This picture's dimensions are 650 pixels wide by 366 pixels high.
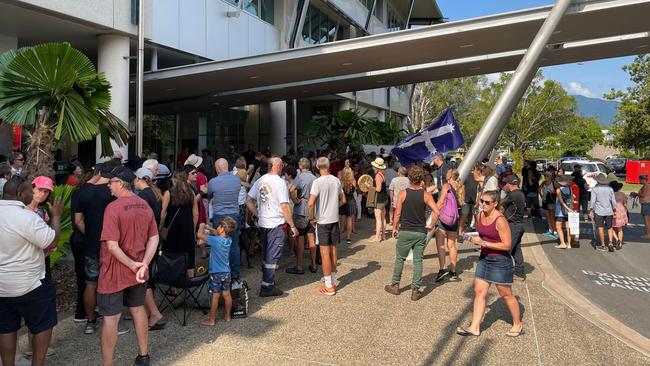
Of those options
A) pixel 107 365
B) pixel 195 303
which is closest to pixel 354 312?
pixel 195 303

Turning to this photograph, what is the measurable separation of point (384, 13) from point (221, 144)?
20.6m

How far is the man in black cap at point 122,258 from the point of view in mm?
4086

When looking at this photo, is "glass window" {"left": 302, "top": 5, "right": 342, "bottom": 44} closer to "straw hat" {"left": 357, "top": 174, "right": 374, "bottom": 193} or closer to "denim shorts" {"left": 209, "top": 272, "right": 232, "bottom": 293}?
"straw hat" {"left": 357, "top": 174, "right": 374, "bottom": 193}

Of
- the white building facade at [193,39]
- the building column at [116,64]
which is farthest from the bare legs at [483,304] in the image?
the building column at [116,64]

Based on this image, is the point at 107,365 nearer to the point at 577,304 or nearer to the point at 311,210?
the point at 311,210

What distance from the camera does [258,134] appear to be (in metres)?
22.9

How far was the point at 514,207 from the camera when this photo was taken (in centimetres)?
751

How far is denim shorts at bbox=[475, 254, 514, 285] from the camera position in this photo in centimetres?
529

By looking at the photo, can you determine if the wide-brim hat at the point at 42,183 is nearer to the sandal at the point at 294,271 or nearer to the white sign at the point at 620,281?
the sandal at the point at 294,271

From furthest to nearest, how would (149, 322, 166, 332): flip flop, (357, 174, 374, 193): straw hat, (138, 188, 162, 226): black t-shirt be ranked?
(357, 174, 374, 193): straw hat < (138, 188, 162, 226): black t-shirt < (149, 322, 166, 332): flip flop

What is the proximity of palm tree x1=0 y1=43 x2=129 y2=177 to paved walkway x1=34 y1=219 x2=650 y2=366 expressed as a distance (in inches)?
95.7

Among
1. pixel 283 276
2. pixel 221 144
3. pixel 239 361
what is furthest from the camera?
pixel 221 144

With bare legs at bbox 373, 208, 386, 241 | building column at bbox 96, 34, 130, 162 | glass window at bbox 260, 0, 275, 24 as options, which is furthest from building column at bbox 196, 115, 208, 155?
bare legs at bbox 373, 208, 386, 241

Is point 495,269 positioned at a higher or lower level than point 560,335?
higher
